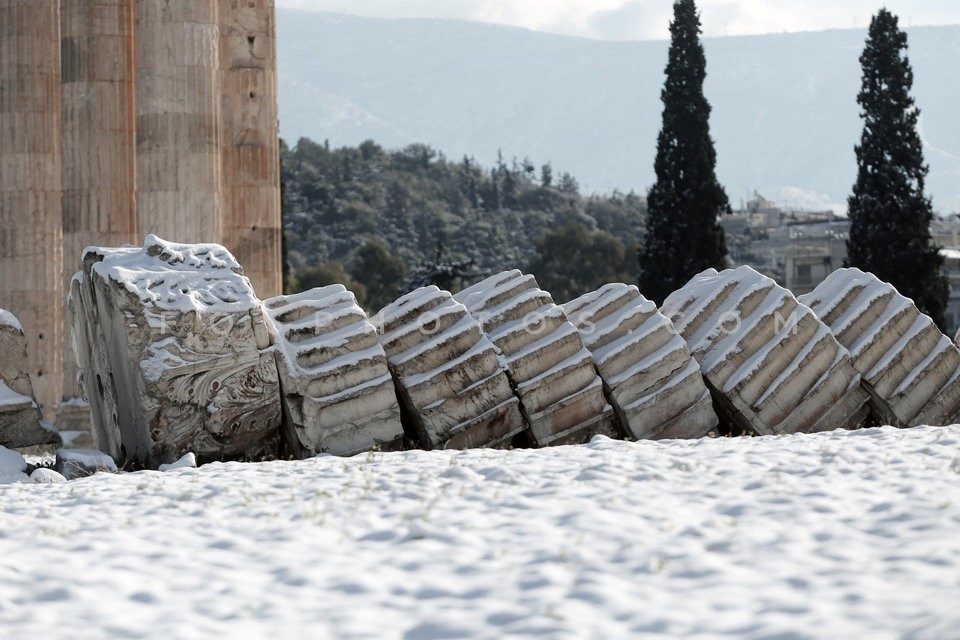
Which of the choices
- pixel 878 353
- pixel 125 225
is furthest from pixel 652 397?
pixel 125 225

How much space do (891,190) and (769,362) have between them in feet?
70.0

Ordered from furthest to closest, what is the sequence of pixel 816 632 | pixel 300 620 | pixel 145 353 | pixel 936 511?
pixel 145 353, pixel 936 511, pixel 300 620, pixel 816 632

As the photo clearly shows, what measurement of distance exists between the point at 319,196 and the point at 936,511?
89.9m

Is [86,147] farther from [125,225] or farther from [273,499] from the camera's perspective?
[273,499]

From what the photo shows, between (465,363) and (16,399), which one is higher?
(465,363)

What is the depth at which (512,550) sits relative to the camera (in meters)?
7.41

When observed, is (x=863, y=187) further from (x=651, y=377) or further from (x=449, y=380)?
(x=449, y=380)

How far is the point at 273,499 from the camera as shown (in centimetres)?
877

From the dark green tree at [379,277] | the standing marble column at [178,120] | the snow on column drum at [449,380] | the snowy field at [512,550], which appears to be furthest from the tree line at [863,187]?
the dark green tree at [379,277]

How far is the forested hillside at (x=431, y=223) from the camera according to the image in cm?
7112

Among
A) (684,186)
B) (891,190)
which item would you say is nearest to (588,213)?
(684,186)

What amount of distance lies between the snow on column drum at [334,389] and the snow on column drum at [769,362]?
9.43 feet

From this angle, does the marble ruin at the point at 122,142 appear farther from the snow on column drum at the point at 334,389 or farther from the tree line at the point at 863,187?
the tree line at the point at 863,187

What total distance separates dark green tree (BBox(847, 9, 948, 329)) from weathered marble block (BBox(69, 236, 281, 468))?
22781mm
